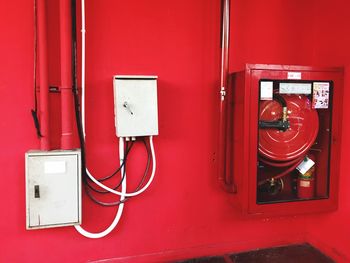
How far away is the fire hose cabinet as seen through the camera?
6.11ft

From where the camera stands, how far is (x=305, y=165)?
6.87 feet

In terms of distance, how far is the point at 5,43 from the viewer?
Result: 1741mm

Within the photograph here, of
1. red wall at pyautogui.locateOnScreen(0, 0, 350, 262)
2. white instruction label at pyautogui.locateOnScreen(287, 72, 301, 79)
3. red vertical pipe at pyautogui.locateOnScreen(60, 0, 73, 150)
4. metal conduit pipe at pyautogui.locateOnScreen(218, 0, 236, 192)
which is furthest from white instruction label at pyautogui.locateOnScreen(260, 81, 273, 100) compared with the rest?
red vertical pipe at pyautogui.locateOnScreen(60, 0, 73, 150)

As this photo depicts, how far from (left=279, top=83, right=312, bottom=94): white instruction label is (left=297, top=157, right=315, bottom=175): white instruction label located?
47 cm

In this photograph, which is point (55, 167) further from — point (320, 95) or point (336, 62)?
point (336, 62)

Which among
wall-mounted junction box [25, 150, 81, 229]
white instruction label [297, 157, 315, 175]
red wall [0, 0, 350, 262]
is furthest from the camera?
white instruction label [297, 157, 315, 175]

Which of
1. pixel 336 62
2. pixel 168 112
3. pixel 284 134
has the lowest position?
pixel 284 134

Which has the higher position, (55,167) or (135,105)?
(135,105)

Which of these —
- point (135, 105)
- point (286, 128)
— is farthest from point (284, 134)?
point (135, 105)

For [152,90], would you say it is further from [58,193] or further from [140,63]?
[58,193]

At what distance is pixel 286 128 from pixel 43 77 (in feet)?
4.82

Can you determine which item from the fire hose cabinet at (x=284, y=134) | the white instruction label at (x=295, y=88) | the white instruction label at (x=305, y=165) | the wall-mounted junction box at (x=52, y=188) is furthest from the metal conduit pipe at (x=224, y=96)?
the wall-mounted junction box at (x=52, y=188)

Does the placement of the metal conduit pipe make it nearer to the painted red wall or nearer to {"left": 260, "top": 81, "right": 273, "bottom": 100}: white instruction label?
{"left": 260, "top": 81, "right": 273, "bottom": 100}: white instruction label

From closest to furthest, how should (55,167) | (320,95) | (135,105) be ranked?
(55,167) < (135,105) < (320,95)
